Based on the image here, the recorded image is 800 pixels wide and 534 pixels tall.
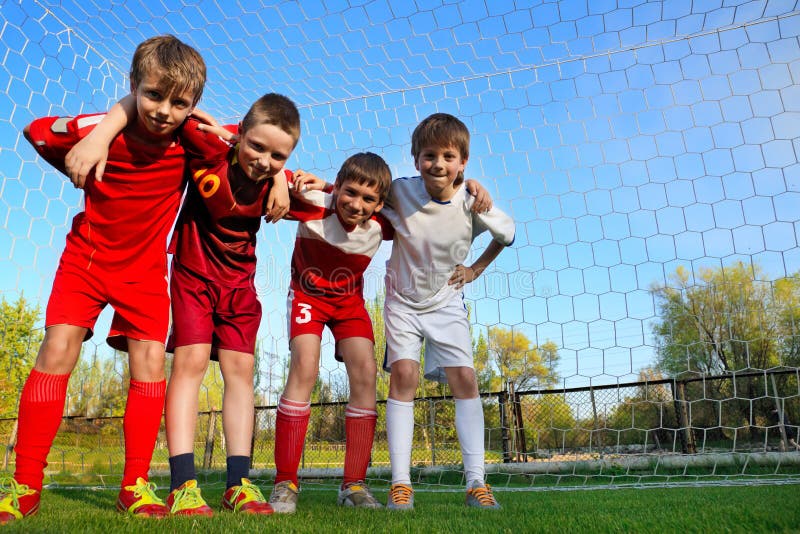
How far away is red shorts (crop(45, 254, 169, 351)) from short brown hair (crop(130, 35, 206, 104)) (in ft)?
2.20

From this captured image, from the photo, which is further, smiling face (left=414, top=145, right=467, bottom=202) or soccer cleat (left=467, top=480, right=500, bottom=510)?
smiling face (left=414, top=145, right=467, bottom=202)

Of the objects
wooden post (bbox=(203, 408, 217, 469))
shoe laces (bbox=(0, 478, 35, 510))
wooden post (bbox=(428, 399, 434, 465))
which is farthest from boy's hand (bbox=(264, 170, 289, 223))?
wooden post (bbox=(428, 399, 434, 465))

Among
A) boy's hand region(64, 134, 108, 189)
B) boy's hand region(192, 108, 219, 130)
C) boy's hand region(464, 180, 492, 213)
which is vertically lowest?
boy's hand region(64, 134, 108, 189)

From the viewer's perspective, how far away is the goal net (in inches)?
156

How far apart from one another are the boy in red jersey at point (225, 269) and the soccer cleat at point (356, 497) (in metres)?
0.43

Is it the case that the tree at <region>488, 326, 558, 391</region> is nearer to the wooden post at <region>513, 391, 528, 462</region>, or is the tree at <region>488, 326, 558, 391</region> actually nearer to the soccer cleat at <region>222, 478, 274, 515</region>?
the wooden post at <region>513, 391, 528, 462</region>

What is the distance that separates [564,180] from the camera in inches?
176

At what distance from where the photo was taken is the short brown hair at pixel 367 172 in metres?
2.53

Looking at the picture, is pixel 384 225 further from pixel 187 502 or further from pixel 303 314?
pixel 187 502

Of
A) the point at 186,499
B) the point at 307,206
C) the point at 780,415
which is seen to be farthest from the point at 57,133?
the point at 780,415

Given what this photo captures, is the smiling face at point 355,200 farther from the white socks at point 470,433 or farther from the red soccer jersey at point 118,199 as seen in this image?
the white socks at point 470,433

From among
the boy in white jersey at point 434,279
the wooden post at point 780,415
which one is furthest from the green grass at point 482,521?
the wooden post at point 780,415

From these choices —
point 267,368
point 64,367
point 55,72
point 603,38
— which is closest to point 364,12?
point 603,38

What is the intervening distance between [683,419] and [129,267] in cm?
482
